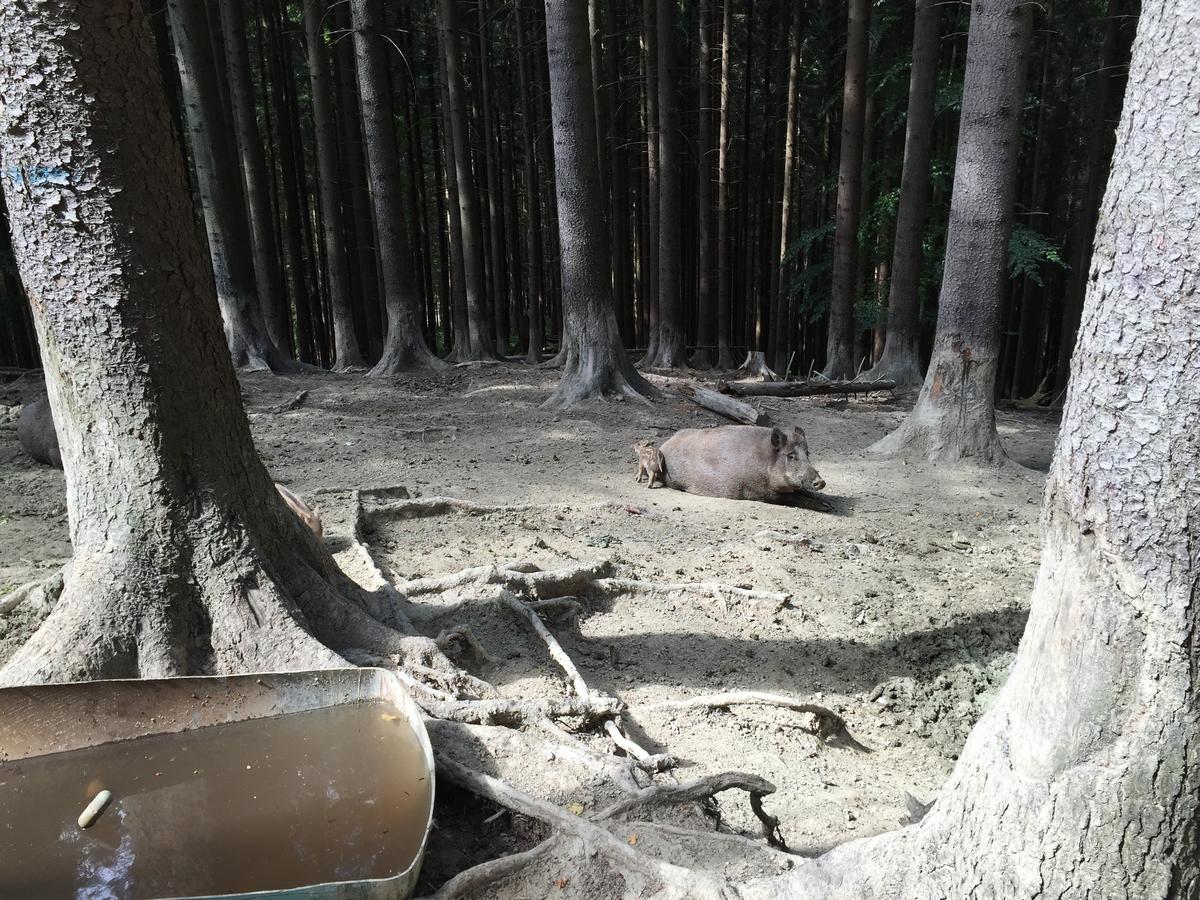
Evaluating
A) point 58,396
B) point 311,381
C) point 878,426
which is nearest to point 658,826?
point 58,396

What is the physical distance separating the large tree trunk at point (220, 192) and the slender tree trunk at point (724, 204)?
886cm

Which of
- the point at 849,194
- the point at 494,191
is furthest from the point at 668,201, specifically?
the point at 494,191

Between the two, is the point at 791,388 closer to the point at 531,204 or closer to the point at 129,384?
the point at 129,384

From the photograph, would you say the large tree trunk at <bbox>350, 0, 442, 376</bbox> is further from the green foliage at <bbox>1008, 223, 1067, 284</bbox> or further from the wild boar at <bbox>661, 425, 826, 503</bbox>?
the green foliage at <bbox>1008, 223, 1067, 284</bbox>

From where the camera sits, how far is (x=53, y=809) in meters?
2.71

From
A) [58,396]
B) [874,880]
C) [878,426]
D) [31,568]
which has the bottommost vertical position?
[878,426]

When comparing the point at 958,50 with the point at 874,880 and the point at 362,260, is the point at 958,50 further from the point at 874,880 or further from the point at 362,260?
the point at 874,880

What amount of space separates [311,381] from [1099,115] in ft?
45.7

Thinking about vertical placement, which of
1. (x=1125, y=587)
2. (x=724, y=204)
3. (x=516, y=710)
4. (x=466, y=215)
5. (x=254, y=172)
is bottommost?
(x=516, y=710)

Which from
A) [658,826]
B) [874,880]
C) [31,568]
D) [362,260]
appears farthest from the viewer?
[362,260]

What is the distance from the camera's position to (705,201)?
1703cm

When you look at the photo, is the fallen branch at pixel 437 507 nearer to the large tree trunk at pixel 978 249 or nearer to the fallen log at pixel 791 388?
the large tree trunk at pixel 978 249

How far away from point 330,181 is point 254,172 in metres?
1.58

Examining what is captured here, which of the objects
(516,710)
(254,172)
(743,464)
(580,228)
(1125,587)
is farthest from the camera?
(254,172)
